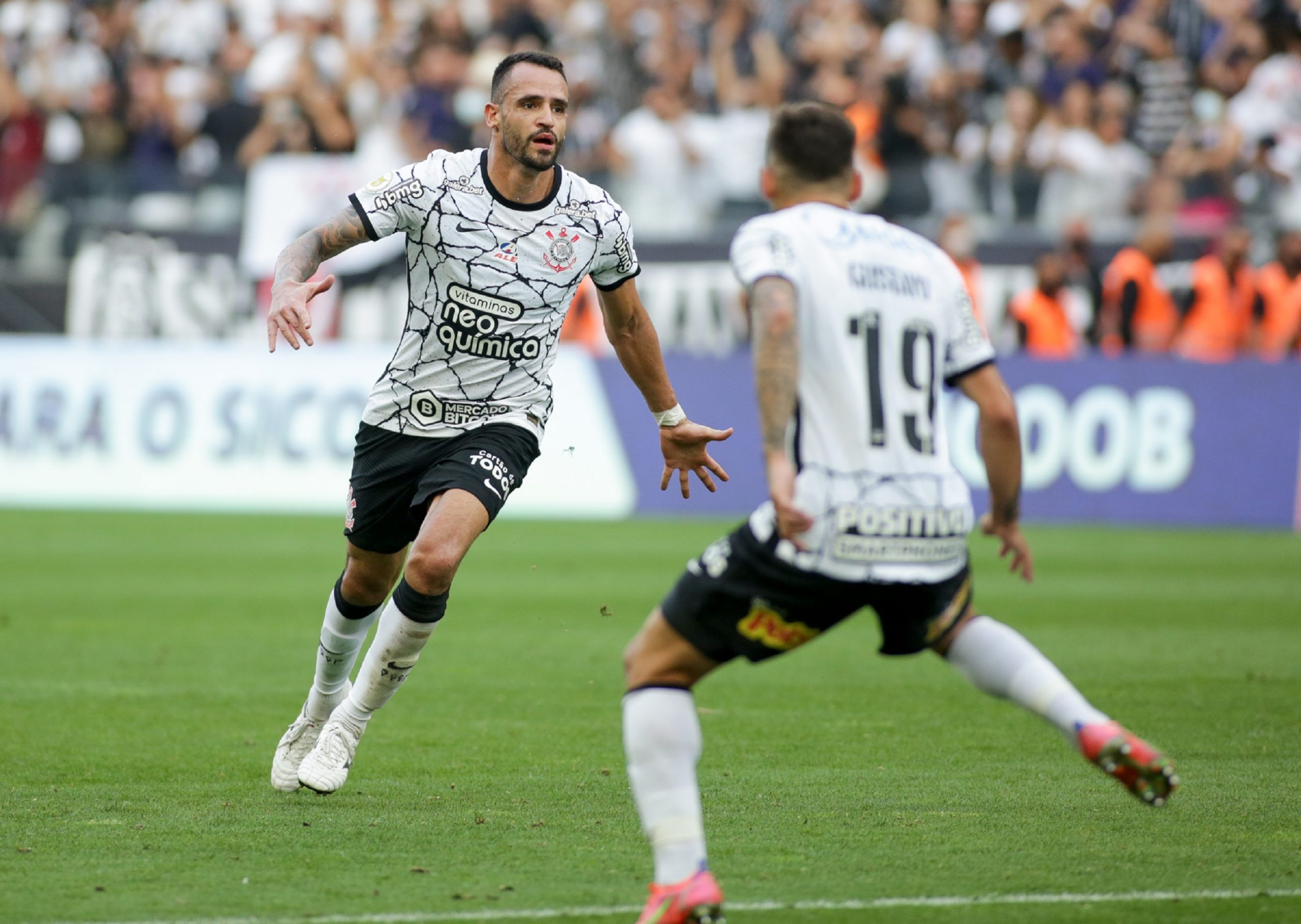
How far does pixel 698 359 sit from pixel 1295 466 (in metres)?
5.64

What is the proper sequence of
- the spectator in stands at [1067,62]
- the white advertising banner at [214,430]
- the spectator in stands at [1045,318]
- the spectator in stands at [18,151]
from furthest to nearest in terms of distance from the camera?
the spectator in stands at [18,151] < the spectator in stands at [1067,62] < the spectator in stands at [1045,318] < the white advertising banner at [214,430]

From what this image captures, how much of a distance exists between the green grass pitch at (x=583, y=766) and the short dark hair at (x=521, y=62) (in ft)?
8.11

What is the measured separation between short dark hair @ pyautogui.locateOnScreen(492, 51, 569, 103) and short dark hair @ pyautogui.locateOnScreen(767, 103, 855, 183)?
2065 millimetres

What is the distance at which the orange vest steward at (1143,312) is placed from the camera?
18250 mm

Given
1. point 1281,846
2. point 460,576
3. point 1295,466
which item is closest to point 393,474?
point 1281,846

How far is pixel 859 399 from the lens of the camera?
15.0ft

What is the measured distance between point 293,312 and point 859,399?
2.19m

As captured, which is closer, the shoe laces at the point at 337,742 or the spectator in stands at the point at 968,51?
the shoe laces at the point at 337,742

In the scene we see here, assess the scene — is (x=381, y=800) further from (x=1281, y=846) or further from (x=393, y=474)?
(x=1281, y=846)

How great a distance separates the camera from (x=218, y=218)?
68.5ft

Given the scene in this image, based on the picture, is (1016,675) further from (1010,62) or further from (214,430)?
(1010,62)

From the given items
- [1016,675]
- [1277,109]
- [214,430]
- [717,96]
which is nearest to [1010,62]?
[1277,109]

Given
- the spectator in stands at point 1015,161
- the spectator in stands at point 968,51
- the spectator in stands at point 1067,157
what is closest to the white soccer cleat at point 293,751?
the spectator in stands at point 1015,161

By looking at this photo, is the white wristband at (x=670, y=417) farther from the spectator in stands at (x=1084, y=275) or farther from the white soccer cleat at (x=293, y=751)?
the spectator in stands at (x=1084, y=275)
